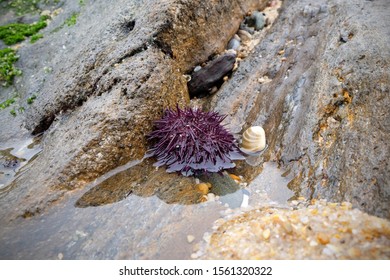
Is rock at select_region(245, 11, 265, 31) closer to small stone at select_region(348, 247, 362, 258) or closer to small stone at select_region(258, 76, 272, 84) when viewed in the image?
small stone at select_region(258, 76, 272, 84)

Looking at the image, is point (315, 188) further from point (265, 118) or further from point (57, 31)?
point (57, 31)

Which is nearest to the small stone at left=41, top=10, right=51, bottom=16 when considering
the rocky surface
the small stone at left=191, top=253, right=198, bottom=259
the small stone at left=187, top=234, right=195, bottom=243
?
the rocky surface

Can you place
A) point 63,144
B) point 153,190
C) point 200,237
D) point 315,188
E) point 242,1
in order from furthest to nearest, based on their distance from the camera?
point 242,1
point 63,144
point 153,190
point 315,188
point 200,237

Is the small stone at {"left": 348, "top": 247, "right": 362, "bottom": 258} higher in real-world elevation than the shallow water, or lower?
lower

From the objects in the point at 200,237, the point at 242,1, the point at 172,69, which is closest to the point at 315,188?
the point at 200,237

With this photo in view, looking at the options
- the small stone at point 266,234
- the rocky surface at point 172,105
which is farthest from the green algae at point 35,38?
the small stone at point 266,234

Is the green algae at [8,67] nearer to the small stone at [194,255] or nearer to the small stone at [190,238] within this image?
the small stone at [190,238]
